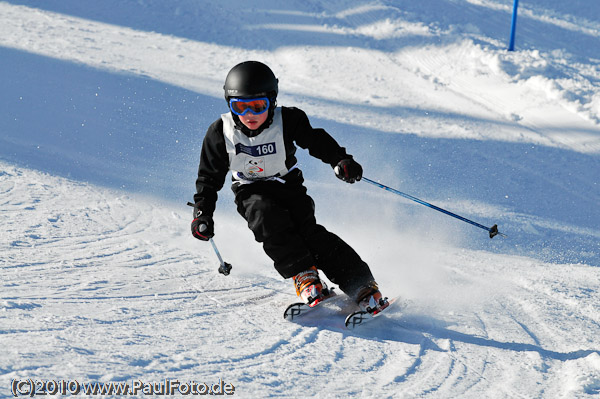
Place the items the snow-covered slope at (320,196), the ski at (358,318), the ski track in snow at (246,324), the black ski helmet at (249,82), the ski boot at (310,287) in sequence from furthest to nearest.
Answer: the black ski helmet at (249,82)
the ski boot at (310,287)
the ski at (358,318)
the snow-covered slope at (320,196)
the ski track in snow at (246,324)

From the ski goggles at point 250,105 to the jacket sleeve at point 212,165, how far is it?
0.68 feet

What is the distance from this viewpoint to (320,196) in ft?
19.8

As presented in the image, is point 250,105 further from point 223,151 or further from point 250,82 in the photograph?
point 223,151

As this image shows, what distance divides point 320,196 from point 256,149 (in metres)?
2.32

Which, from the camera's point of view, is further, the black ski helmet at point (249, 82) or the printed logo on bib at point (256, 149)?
the printed logo on bib at point (256, 149)

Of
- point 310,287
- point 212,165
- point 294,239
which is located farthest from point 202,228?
point 310,287

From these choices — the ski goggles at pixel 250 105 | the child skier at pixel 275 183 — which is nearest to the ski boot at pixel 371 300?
the child skier at pixel 275 183

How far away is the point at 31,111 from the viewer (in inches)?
275

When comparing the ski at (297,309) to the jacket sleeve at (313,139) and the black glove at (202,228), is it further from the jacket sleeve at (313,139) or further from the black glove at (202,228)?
the jacket sleeve at (313,139)

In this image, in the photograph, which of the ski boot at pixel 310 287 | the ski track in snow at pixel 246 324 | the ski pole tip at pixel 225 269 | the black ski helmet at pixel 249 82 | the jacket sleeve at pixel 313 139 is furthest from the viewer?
the jacket sleeve at pixel 313 139

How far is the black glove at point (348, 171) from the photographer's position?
3.77 meters

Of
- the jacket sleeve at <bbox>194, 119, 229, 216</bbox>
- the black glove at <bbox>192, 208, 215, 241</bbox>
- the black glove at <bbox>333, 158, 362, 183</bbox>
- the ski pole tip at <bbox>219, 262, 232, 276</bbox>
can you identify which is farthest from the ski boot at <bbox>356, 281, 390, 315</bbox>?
the jacket sleeve at <bbox>194, 119, 229, 216</bbox>

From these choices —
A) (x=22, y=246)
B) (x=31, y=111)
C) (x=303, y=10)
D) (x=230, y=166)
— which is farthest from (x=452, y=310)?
(x=303, y=10)

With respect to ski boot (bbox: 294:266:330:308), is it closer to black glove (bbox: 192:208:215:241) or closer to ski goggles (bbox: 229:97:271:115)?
black glove (bbox: 192:208:215:241)
